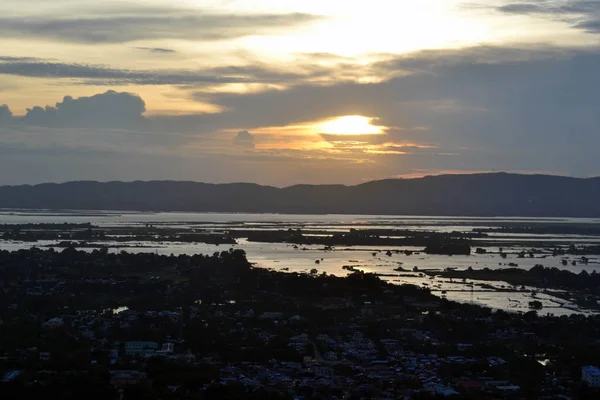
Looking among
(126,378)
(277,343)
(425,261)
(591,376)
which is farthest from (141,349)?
(425,261)

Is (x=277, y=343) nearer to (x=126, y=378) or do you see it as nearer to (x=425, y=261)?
(x=126, y=378)

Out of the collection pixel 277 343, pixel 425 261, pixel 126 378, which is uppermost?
pixel 425 261

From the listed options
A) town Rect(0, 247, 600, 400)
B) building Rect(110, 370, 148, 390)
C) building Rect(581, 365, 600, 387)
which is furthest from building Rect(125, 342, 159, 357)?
building Rect(581, 365, 600, 387)

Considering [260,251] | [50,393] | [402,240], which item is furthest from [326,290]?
[402,240]

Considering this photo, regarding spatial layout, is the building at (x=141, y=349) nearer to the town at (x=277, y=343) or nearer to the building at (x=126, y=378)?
the town at (x=277, y=343)

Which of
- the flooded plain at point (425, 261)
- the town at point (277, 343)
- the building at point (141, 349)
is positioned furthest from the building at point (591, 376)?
the flooded plain at point (425, 261)

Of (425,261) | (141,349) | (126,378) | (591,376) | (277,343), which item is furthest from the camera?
(425,261)
